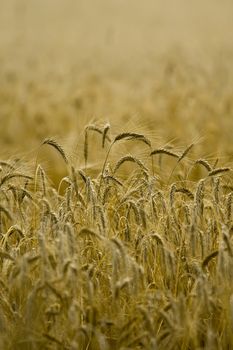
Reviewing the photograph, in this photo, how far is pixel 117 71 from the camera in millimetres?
9984

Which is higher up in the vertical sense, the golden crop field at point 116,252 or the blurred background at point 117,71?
the blurred background at point 117,71

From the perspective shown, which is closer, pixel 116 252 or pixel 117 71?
pixel 116 252

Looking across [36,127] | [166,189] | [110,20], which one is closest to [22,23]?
[110,20]

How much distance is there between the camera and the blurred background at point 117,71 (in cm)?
603

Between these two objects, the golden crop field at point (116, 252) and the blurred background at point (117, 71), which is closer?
the golden crop field at point (116, 252)

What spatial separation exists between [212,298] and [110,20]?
1318cm

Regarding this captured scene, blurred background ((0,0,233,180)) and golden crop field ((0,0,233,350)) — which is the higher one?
blurred background ((0,0,233,180))

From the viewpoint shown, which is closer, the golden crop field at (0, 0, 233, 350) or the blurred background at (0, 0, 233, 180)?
the golden crop field at (0, 0, 233, 350)

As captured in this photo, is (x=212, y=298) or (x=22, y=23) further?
(x=22, y=23)

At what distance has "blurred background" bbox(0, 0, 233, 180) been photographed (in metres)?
6.03

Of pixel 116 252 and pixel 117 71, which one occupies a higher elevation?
pixel 117 71

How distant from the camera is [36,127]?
6.52 m

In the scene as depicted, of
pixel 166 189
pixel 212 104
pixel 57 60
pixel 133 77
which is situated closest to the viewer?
pixel 166 189

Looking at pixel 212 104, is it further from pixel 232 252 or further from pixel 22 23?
pixel 22 23
